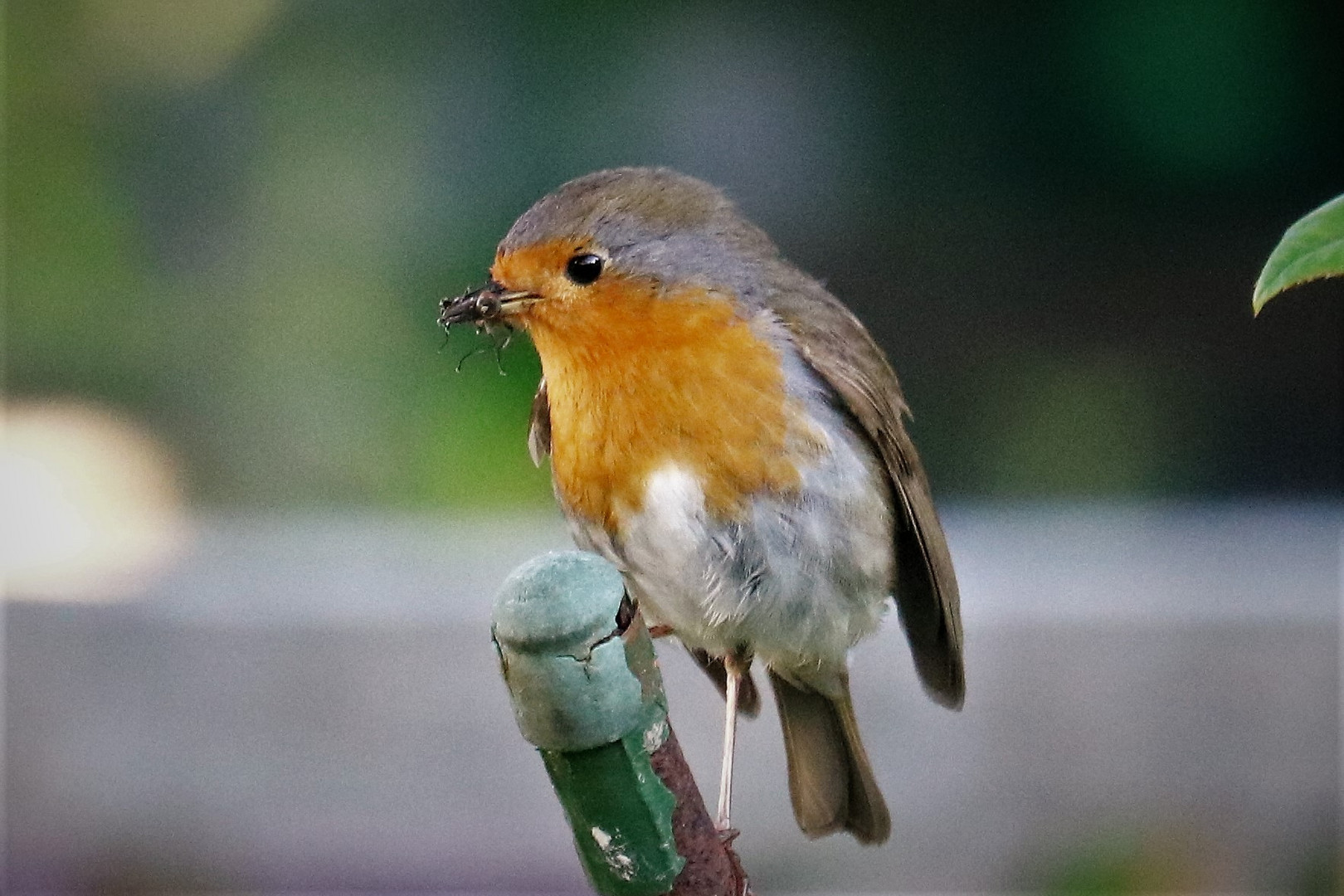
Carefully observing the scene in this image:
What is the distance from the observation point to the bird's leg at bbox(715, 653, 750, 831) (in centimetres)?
148

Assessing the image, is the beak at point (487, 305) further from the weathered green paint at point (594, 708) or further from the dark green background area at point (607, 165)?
the dark green background area at point (607, 165)

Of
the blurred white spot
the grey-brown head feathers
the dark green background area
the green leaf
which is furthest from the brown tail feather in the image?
the blurred white spot

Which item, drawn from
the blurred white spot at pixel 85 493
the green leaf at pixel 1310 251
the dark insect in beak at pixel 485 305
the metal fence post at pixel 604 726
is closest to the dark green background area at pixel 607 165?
the blurred white spot at pixel 85 493

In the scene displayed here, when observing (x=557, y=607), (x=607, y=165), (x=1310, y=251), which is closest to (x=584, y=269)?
(x=557, y=607)

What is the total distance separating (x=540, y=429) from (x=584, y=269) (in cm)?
21

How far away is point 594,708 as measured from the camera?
0.89 meters

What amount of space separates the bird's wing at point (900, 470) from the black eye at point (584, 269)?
0.19 meters

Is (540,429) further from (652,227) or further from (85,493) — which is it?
(85,493)

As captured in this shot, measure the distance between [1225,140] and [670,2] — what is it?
47.9 inches

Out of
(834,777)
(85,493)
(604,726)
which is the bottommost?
(604,726)

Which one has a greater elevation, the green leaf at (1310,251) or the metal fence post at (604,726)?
the green leaf at (1310,251)

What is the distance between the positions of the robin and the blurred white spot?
207cm

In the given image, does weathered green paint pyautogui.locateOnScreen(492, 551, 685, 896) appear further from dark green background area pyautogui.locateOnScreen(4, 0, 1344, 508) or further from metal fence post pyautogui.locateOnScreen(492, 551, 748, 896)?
dark green background area pyautogui.locateOnScreen(4, 0, 1344, 508)

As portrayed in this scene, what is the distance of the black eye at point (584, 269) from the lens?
1.45 meters
